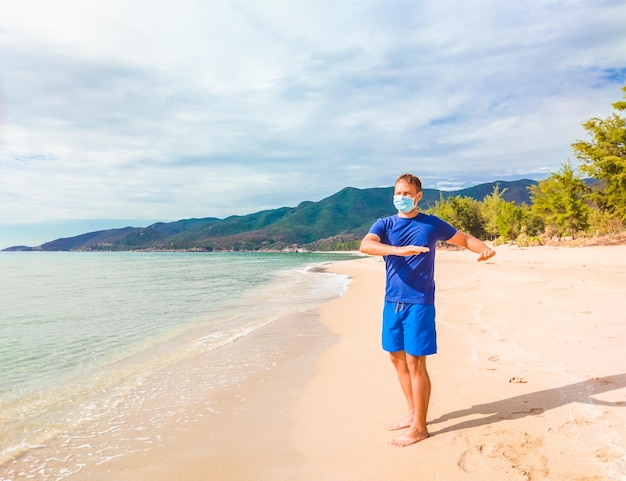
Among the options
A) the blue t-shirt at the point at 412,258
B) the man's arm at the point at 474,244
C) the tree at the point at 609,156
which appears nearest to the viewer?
the blue t-shirt at the point at 412,258

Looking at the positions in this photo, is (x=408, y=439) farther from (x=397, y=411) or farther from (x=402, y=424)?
(x=397, y=411)

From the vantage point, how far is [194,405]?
537cm

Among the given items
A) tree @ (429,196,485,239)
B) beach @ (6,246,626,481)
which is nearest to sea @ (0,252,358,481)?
beach @ (6,246,626,481)

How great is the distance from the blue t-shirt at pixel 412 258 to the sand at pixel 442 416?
133 cm

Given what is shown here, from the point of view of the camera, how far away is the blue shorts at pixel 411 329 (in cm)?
372

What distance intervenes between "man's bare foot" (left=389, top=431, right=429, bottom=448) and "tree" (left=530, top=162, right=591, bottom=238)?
156 feet

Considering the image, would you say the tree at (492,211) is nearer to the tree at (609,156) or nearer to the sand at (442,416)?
the tree at (609,156)

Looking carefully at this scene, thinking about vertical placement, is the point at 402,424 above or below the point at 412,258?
below

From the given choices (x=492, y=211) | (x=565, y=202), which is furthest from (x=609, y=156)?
(x=492, y=211)

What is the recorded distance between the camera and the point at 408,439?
367 cm

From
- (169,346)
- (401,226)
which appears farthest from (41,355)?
(401,226)

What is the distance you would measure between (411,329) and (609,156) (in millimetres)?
42016

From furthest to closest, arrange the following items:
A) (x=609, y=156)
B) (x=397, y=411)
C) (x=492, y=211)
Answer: (x=492, y=211) → (x=609, y=156) → (x=397, y=411)

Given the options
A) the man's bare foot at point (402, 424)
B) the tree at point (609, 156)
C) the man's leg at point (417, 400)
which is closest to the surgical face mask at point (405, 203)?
the man's leg at point (417, 400)
